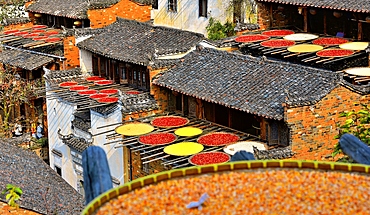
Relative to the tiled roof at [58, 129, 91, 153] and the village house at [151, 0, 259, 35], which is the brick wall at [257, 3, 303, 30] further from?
the tiled roof at [58, 129, 91, 153]

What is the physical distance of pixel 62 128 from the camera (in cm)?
3103

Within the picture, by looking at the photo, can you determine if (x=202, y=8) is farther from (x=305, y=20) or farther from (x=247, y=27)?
(x=305, y=20)

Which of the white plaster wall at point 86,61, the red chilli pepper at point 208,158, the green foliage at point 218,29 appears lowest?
the red chilli pepper at point 208,158

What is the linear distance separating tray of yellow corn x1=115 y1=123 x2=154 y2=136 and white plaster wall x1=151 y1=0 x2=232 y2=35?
11576 mm

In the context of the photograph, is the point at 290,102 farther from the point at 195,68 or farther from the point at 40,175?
the point at 40,175

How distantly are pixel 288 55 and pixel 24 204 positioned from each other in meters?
10.4

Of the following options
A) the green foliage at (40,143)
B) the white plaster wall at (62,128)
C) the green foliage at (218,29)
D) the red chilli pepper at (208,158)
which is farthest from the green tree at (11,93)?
the red chilli pepper at (208,158)

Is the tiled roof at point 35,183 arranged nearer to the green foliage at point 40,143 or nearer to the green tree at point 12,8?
the green foliage at point 40,143

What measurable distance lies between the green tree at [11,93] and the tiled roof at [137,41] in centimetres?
393

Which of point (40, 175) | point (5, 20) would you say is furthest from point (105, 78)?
point (5, 20)

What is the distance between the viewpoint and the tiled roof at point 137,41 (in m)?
28.3

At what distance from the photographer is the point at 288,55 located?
26.1m

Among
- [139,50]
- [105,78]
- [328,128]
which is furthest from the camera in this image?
[105,78]

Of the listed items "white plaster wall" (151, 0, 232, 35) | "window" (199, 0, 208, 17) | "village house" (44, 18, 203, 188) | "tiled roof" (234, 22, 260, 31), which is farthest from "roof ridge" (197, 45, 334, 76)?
"window" (199, 0, 208, 17)
